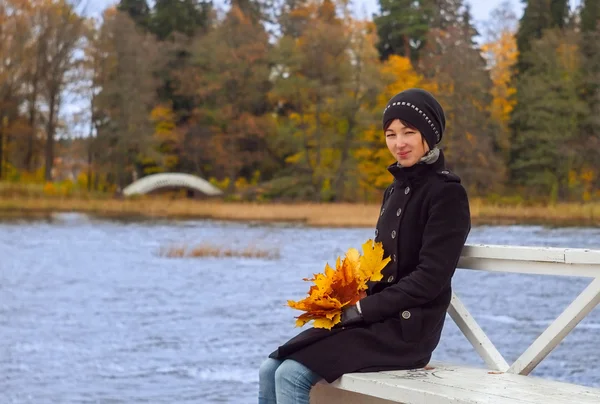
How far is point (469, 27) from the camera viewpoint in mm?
Result: 37031

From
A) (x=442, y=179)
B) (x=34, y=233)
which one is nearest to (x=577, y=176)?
(x=34, y=233)

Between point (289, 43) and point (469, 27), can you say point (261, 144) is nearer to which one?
point (289, 43)

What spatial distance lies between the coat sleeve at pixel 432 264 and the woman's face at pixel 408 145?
0.16m

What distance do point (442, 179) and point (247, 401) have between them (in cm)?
399

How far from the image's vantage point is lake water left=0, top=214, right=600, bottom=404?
24.0 feet

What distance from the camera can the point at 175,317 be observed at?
36.9ft

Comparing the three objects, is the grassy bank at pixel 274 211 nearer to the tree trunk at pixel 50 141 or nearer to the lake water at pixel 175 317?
the tree trunk at pixel 50 141

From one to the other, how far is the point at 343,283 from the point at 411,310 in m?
0.22

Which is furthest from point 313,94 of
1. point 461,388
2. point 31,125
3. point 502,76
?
point 461,388

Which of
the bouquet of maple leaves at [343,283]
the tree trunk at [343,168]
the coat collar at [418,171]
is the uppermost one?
the tree trunk at [343,168]

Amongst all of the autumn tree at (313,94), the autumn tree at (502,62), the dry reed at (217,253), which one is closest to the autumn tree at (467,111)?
the autumn tree at (502,62)

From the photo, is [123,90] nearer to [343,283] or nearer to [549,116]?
[549,116]

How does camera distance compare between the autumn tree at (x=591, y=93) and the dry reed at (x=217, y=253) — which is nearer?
the dry reed at (x=217, y=253)

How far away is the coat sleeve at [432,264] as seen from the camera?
2705 millimetres
